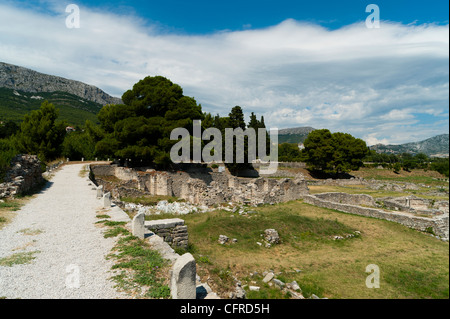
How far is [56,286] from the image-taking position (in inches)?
174

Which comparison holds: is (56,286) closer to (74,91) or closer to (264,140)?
(264,140)

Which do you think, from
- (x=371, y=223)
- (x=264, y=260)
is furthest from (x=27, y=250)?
(x=371, y=223)

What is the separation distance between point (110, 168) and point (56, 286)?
25450 mm

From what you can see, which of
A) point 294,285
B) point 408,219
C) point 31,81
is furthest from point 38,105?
point 408,219

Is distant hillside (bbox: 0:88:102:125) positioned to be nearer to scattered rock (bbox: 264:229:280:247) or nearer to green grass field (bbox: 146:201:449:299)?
green grass field (bbox: 146:201:449:299)

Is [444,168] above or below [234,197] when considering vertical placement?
above

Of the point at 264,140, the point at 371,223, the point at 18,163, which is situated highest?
the point at 264,140

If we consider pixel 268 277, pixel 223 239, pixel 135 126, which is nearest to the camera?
pixel 268 277

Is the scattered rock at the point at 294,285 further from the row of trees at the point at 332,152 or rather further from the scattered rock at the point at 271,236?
the row of trees at the point at 332,152

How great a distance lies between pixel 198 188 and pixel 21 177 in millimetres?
10776

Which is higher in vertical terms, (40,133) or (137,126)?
(137,126)

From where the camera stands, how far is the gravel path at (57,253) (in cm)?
433

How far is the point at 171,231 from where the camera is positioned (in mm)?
7789

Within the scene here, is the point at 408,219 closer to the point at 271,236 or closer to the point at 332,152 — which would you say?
the point at 271,236
